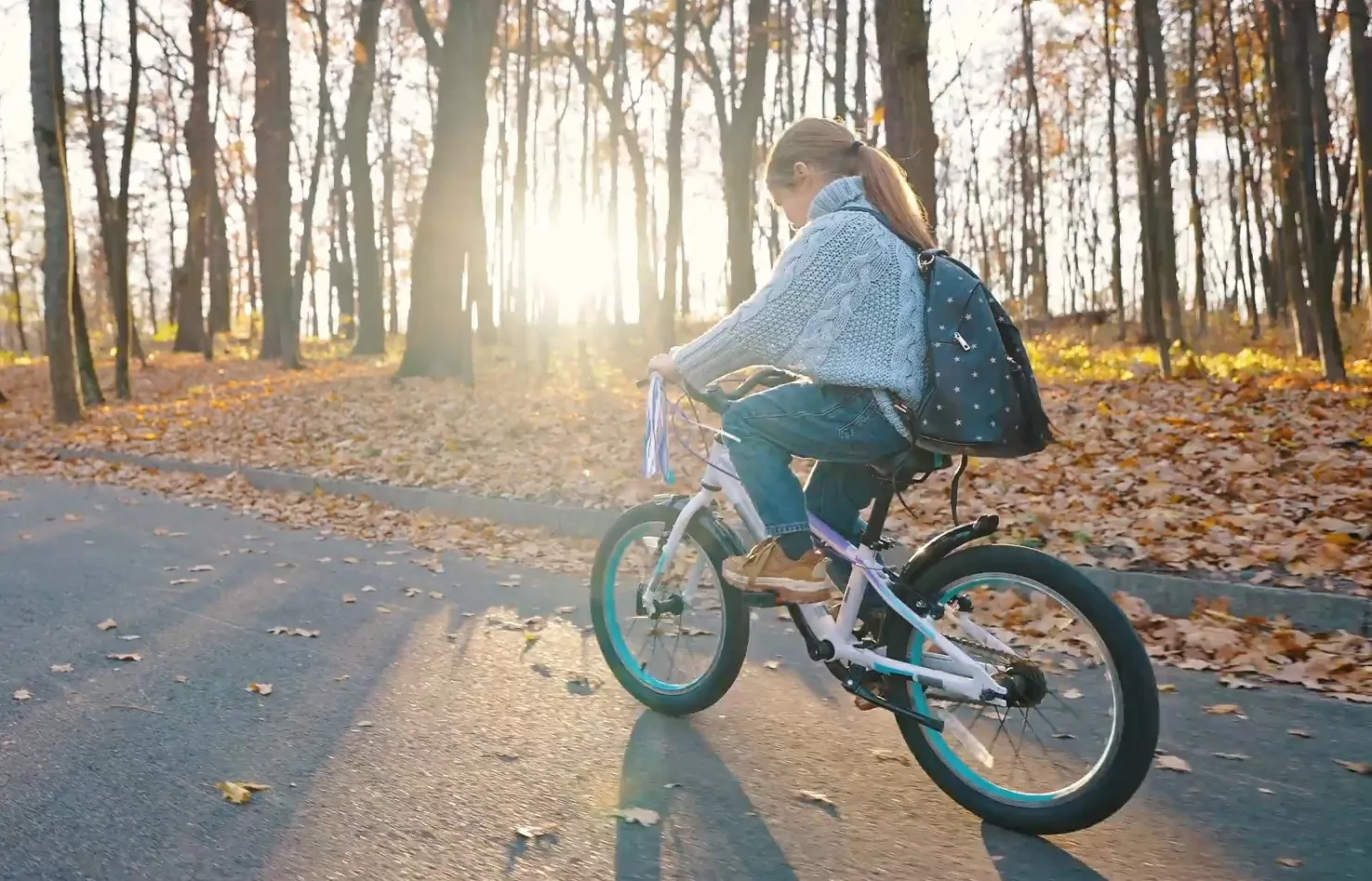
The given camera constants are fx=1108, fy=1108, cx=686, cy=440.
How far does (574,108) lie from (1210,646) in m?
27.5

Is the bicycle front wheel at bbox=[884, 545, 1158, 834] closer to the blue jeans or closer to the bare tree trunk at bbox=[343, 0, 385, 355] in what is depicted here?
the blue jeans

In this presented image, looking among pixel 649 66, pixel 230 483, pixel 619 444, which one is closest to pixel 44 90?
pixel 230 483

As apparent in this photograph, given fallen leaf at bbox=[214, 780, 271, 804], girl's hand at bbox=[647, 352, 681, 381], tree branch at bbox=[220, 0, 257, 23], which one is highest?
tree branch at bbox=[220, 0, 257, 23]

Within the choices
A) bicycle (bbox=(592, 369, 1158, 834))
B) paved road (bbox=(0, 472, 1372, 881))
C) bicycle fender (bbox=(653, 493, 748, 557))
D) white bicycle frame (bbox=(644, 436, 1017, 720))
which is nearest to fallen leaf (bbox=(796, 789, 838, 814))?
paved road (bbox=(0, 472, 1372, 881))

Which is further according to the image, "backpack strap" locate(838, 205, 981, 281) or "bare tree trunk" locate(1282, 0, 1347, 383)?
"bare tree trunk" locate(1282, 0, 1347, 383)

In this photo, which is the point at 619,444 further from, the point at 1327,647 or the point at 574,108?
the point at 574,108

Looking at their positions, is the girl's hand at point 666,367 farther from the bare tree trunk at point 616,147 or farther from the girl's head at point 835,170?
the bare tree trunk at point 616,147

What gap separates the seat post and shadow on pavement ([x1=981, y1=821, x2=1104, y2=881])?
3.03ft

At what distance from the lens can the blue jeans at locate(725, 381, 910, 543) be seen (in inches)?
135

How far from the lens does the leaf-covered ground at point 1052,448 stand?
260 inches

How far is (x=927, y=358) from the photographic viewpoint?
3275mm

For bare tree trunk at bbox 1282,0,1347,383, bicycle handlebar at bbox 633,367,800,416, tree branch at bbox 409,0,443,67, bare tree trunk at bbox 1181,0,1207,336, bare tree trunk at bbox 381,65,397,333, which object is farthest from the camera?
bare tree trunk at bbox 381,65,397,333

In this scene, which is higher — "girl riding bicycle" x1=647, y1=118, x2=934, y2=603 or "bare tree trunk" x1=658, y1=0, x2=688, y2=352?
"bare tree trunk" x1=658, y1=0, x2=688, y2=352

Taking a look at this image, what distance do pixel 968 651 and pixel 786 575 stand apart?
623 mm
